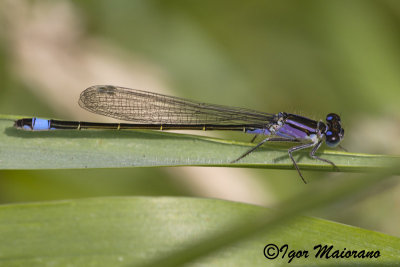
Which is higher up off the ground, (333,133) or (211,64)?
(211,64)

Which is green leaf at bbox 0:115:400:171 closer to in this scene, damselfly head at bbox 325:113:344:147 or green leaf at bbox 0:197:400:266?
green leaf at bbox 0:197:400:266

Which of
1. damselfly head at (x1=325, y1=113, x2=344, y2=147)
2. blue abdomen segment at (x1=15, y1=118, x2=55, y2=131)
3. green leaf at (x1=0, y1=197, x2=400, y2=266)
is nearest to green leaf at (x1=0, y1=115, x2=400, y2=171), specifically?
blue abdomen segment at (x1=15, y1=118, x2=55, y2=131)

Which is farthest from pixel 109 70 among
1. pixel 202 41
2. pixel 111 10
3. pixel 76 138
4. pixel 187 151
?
pixel 187 151

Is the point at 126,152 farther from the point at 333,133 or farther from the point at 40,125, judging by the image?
the point at 333,133

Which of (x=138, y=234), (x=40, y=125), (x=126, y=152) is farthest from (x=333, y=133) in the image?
(x=40, y=125)

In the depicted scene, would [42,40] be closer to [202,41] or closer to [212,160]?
[202,41]
